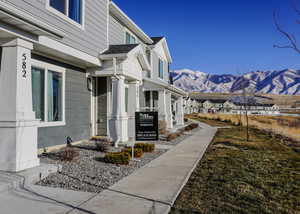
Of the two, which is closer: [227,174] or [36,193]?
[36,193]

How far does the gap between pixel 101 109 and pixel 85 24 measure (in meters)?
4.18

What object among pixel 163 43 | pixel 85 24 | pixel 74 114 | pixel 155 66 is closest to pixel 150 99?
pixel 155 66

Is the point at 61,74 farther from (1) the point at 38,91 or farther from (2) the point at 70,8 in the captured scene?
(2) the point at 70,8

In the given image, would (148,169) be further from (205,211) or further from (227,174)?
(205,211)

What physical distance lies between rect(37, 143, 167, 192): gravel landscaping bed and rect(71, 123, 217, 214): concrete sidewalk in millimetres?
317

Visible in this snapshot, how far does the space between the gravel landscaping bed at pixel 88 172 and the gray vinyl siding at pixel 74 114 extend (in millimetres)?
905

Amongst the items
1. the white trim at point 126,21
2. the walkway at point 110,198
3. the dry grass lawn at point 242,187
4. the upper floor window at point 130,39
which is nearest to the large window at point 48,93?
the walkway at point 110,198

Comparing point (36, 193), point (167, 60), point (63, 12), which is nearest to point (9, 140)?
point (36, 193)

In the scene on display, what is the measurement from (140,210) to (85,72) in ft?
27.1

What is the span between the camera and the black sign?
9.11 m

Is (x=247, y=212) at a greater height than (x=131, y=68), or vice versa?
(x=131, y=68)

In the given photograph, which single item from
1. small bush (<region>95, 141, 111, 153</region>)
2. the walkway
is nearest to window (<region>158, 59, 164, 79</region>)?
small bush (<region>95, 141, 111, 153</region>)

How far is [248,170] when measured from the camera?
7.39 metres

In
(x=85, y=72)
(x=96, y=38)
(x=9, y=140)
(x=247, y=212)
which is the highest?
(x=96, y=38)
